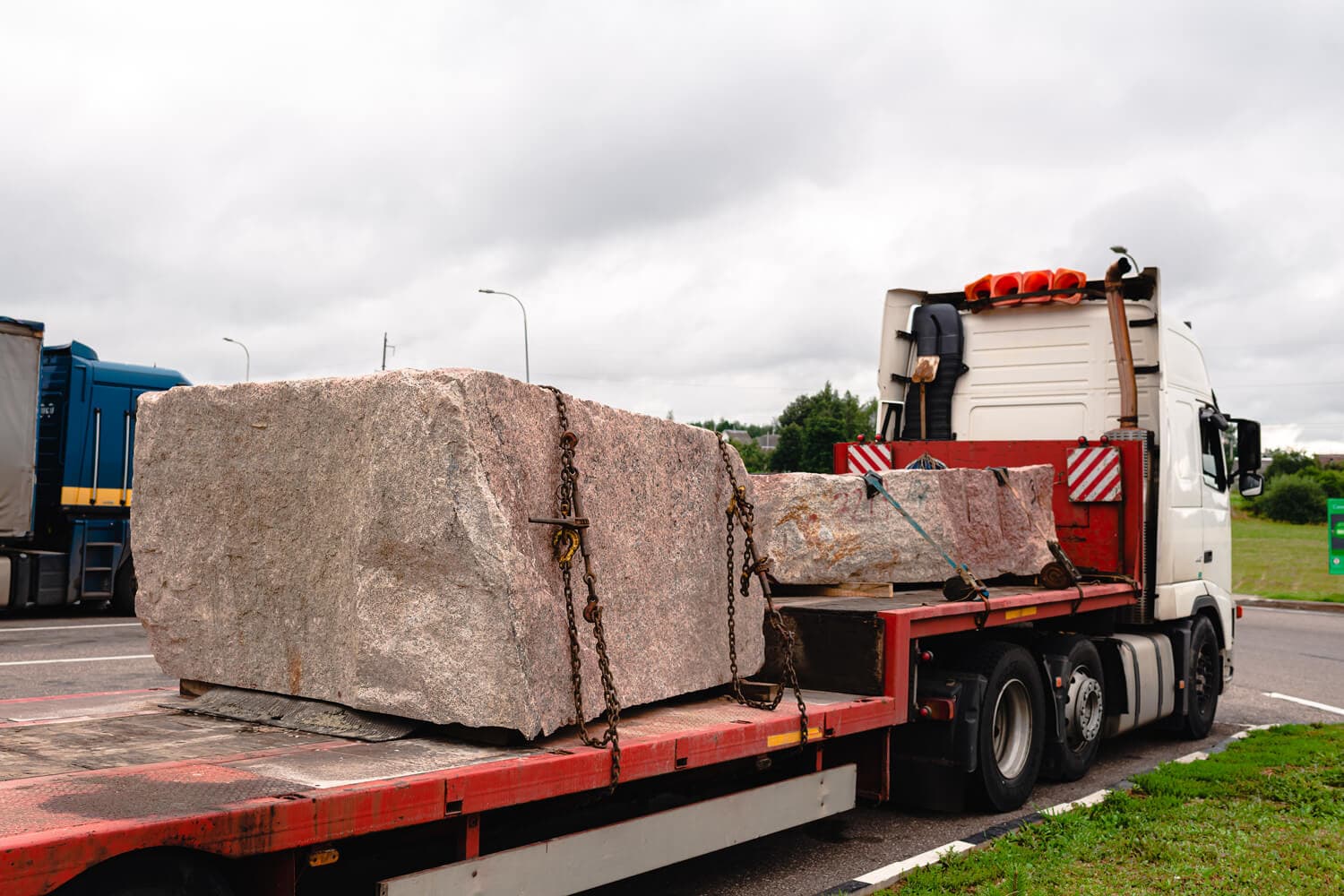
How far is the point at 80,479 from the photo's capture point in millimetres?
14688

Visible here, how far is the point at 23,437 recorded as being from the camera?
14.0 m

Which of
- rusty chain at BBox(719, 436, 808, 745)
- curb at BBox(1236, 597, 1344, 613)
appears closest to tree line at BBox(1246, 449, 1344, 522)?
curb at BBox(1236, 597, 1344, 613)

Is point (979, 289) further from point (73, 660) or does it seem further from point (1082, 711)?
point (73, 660)

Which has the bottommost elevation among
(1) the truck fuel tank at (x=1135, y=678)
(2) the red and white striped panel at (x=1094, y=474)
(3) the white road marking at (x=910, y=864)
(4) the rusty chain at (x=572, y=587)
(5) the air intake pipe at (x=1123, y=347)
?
(3) the white road marking at (x=910, y=864)

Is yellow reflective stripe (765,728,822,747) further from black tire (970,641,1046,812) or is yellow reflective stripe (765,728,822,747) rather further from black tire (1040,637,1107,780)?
black tire (1040,637,1107,780)

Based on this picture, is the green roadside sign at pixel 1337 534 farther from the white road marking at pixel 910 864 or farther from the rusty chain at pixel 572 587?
the rusty chain at pixel 572 587

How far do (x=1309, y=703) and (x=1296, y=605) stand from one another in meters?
13.2

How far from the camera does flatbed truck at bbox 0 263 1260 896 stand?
3.04 metres

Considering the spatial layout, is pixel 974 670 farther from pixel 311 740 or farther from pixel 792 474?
pixel 311 740

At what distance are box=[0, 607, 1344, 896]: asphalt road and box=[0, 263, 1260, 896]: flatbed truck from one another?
0.29 m

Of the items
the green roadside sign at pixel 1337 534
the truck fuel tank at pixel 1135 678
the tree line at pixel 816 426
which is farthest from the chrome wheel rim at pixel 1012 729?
the tree line at pixel 816 426

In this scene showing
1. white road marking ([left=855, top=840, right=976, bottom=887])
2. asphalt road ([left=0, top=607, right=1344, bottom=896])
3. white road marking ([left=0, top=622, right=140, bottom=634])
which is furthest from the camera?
white road marking ([left=0, top=622, right=140, bottom=634])

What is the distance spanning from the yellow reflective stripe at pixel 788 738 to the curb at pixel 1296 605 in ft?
66.6

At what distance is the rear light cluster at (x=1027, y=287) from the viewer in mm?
8969
